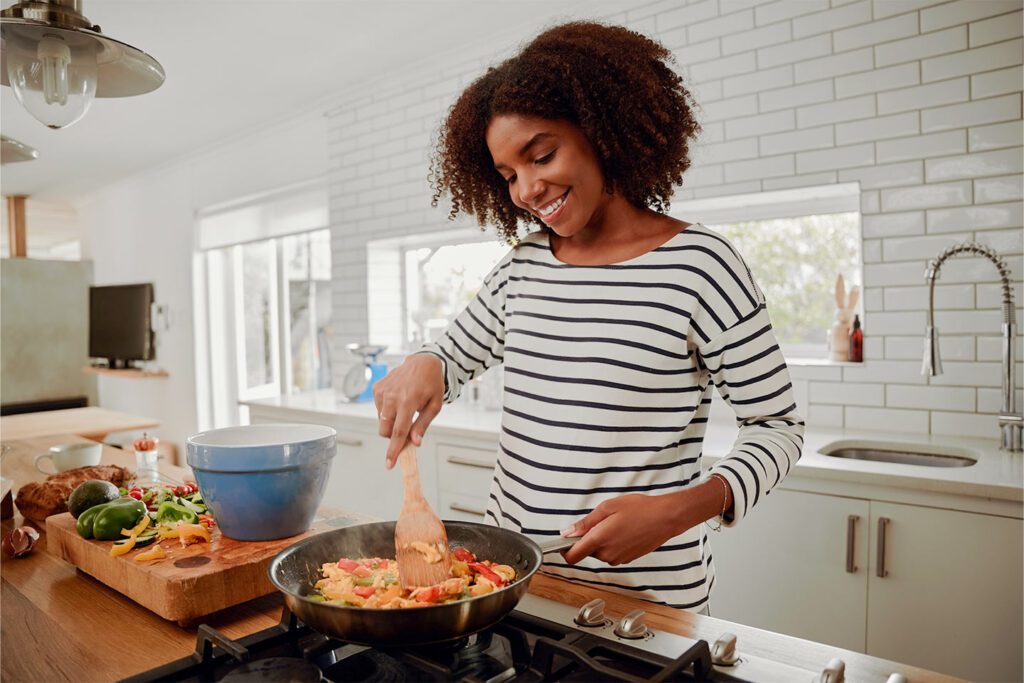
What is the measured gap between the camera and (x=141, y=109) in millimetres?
4402

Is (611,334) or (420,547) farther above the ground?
(611,334)

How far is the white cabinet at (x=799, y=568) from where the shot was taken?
178cm

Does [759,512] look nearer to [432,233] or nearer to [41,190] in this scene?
[432,233]

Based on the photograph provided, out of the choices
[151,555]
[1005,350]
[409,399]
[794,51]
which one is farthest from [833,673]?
[794,51]

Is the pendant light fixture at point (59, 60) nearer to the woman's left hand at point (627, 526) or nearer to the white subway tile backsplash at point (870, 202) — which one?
the woman's left hand at point (627, 526)

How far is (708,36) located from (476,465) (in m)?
1.74

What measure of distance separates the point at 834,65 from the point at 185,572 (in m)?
2.32

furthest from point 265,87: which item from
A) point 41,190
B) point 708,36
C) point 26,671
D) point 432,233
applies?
point 41,190

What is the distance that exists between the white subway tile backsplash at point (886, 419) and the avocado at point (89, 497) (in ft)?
6.83

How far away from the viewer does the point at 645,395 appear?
1082mm

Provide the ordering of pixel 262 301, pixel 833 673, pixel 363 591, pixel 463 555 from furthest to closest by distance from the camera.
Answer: pixel 262 301 < pixel 463 555 < pixel 363 591 < pixel 833 673

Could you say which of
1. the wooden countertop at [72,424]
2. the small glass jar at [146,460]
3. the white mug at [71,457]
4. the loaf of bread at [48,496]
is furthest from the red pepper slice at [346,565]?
the wooden countertop at [72,424]

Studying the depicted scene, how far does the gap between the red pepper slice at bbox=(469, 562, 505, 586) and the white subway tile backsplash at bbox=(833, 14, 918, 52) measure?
7.06 feet

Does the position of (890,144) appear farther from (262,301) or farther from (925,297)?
(262,301)
